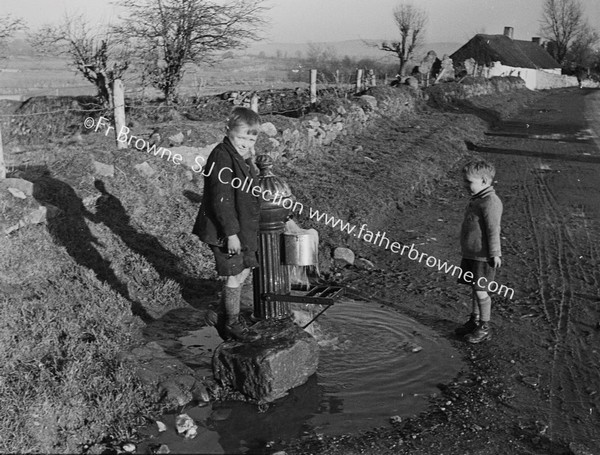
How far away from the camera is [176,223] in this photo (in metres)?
7.54

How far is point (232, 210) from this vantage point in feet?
14.0

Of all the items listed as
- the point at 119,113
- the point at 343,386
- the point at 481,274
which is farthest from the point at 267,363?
the point at 119,113

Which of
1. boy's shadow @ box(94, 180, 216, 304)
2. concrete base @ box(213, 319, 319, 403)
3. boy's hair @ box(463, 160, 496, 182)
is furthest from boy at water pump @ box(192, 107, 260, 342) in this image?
boy's hair @ box(463, 160, 496, 182)

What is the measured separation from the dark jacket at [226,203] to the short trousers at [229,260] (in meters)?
0.04

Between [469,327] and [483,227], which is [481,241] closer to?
[483,227]

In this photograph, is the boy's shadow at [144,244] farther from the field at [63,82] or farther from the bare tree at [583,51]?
the bare tree at [583,51]

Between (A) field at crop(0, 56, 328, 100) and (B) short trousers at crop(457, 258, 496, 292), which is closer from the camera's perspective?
(B) short trousers at crop(457, 258, 496, 292)

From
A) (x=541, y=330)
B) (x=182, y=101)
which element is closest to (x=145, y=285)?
(x=541, y=330)

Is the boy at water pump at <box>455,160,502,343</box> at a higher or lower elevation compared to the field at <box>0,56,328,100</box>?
lower

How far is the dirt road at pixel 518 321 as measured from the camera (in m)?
3.82

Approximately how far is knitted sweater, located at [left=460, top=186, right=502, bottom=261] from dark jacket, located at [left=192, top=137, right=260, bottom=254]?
215cm

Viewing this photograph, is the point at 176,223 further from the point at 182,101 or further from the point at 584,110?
the point at 584,110

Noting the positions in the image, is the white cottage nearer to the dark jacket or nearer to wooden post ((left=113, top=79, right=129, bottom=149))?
wooden post ((left=113, top=79, right=129, bottom=149))

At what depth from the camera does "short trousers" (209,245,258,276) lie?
14.4ft
